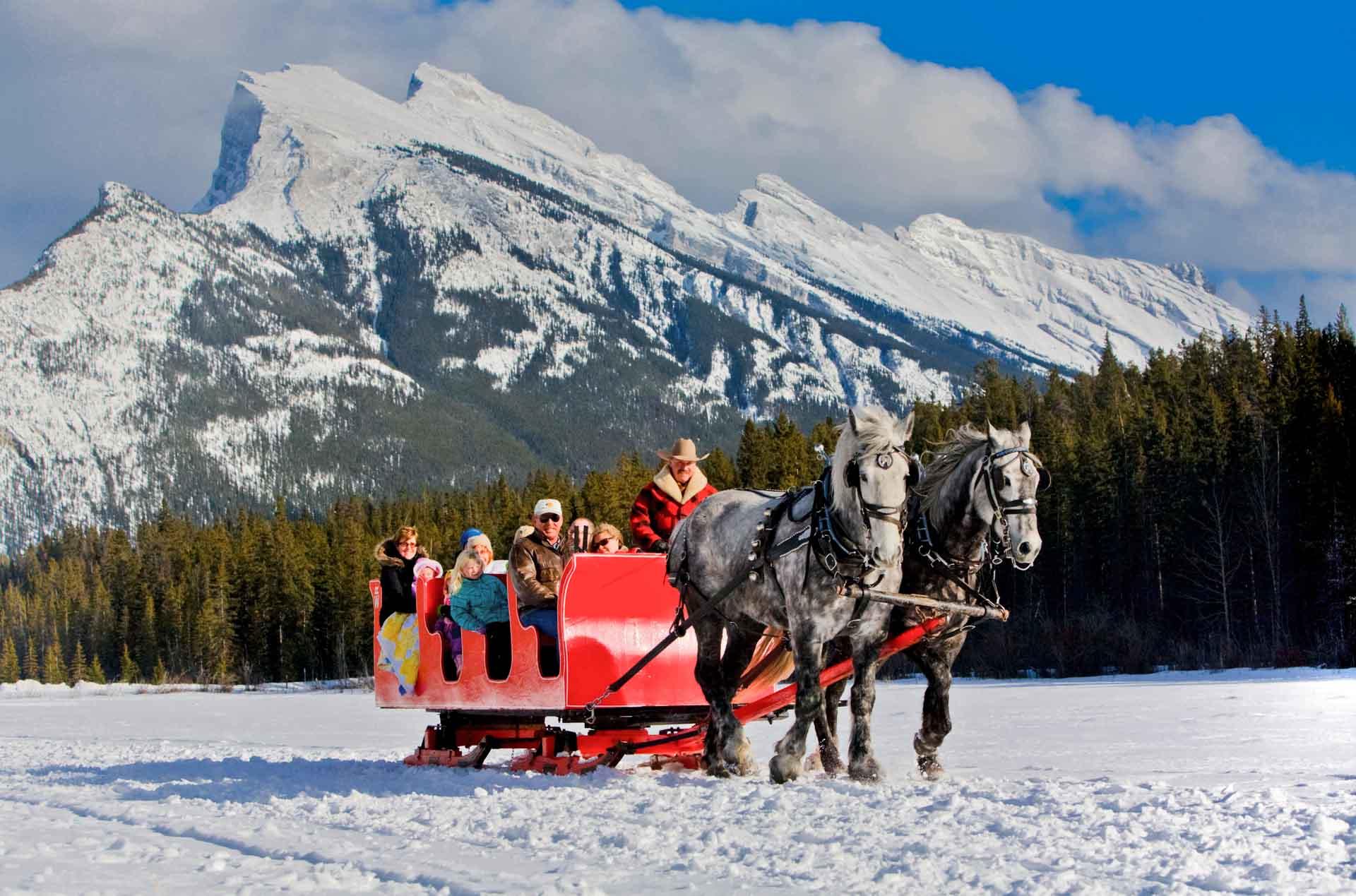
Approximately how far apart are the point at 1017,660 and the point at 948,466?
43.8 meters

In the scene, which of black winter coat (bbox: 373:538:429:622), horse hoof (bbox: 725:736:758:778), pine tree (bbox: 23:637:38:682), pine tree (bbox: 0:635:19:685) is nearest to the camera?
horse hoof (bbox: 725:736:758:778)

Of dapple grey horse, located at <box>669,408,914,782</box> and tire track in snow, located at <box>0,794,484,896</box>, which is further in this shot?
dapple grey horse, located at <box>669,408,914,782</box>

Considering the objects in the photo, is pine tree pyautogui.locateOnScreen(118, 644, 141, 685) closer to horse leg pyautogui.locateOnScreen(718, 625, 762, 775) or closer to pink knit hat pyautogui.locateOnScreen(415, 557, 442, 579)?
pink knit hat pyautogui.locateOnScreen(415, 557, 442, 579)

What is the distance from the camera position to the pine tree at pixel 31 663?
111m

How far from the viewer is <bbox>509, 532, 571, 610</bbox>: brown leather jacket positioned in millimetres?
11672

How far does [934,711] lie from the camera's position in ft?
32.8

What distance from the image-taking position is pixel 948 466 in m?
10.0

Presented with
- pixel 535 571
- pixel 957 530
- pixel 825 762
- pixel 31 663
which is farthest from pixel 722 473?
pixel 957 530

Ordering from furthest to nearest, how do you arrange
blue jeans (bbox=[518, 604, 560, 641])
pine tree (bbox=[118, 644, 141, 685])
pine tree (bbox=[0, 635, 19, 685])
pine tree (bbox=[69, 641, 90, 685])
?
pine tree (bbox=[0, 635, 19, 685]), pine tree (bbox=[69, 641, 90, 685]), pine tree (bbox=[118, 644, 141, 685]), blue jeans (bbox=[518, 604, 560, 641])

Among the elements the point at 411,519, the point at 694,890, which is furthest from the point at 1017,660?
the point at 411,519

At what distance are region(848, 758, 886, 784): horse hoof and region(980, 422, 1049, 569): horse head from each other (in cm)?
163

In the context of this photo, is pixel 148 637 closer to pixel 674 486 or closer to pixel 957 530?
pixel 674 486

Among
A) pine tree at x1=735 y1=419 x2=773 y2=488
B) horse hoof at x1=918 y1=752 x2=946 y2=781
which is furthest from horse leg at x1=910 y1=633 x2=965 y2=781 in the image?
pine tree at x1=735 y1=419 x2=773 y2=488

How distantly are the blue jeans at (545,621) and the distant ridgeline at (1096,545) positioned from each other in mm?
11744
